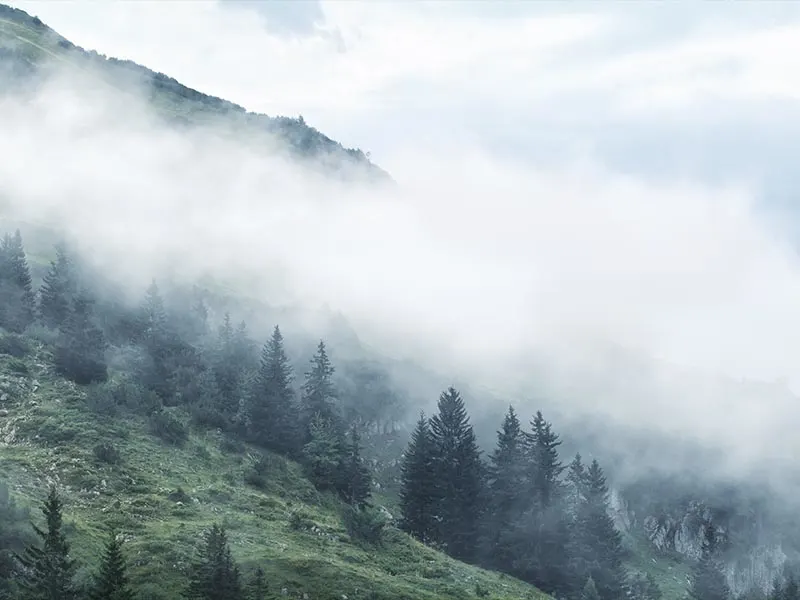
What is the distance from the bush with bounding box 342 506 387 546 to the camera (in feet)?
180

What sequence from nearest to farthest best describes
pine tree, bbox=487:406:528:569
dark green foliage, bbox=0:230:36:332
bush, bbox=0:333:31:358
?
bush, bbox=0:333:31:358 → pine tree, bbox=487:406:528:569 → dark green foliage, bbox=0:230:36:332

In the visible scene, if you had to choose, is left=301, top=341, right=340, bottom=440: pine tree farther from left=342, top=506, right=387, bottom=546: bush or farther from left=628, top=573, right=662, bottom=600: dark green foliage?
left=628, top=573, right=662, bottom=600: dark green foliage

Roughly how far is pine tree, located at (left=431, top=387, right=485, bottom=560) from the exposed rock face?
32011 millimetres

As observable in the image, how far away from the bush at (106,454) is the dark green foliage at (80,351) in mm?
12232

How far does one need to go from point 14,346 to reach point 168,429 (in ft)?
48.5

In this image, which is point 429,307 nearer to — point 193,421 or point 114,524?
point 193,421

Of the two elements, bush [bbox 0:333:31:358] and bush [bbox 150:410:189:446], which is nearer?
bush [bbox 150:410:189:446]

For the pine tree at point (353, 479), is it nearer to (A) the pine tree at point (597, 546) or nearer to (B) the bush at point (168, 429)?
(B) the bush at point (168, 429)

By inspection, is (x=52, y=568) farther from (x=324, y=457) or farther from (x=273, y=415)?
(x=273, y=415)

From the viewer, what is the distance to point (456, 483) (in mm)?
73688

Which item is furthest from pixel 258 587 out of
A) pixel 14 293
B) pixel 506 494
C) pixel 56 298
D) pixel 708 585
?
pixel 708 585

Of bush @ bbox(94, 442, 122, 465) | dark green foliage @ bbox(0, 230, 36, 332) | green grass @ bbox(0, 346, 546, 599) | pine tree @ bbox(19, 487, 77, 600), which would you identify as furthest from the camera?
dark green foliage @ bbox(0, 230, 36, 332)

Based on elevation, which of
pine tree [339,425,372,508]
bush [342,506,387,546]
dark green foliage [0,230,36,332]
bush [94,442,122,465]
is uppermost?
dark green foliage [0,230,36,332]

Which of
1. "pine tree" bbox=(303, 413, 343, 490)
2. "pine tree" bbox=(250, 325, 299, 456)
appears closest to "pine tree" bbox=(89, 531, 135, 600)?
"pine tree" bbox=(303, 413, 343, 490)
